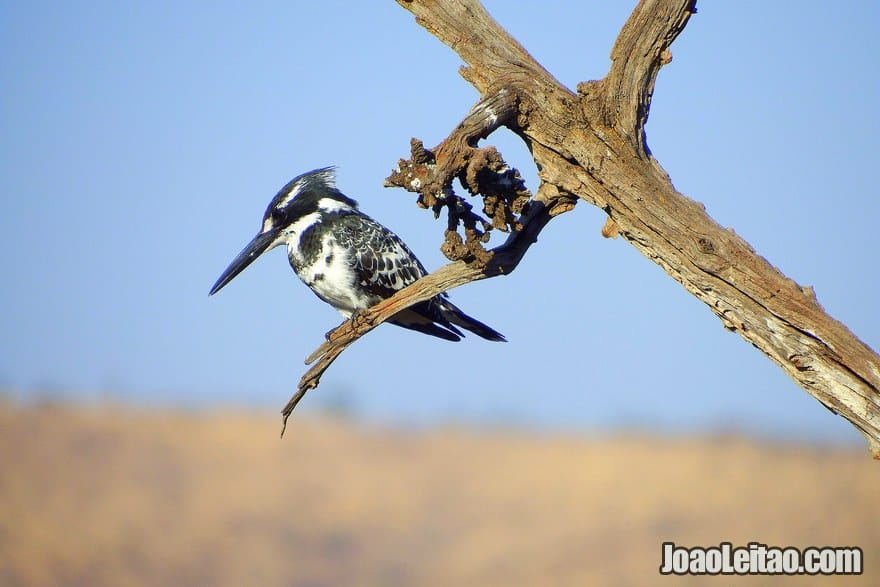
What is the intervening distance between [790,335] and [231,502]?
1936 centimetres

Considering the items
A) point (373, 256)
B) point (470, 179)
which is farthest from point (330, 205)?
point (470, 179)

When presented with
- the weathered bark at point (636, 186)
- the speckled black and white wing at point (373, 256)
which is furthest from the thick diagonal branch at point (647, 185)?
the speckled black and white wing at point (373, 256)

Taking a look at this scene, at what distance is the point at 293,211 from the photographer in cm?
777

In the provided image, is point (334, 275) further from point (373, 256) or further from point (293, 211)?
point (293, 211)

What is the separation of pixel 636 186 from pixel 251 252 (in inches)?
131

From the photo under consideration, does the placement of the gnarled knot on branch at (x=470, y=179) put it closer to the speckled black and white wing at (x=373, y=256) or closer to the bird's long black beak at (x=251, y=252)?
the speckled black and white wing at (x=373, y=256)

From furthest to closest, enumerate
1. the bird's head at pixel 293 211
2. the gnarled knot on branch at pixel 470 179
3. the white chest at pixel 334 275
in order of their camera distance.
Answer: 1. the bird's head at pixel 293 211
2. the white chest at pixel 334 275
3. the gnarled knot on branch at pixel 470 179

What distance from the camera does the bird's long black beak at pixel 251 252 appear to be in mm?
7859

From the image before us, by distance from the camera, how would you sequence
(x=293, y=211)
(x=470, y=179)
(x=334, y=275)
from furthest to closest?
(x=293, y=211)
(x=334, y=275)
(x=470, y=179)

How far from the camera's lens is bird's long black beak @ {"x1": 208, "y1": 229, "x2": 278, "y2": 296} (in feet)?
25.8

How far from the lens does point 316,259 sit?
7.57 metres

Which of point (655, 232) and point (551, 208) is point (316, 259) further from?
point (655, 232)

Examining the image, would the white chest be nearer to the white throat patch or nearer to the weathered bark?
the white throat patch

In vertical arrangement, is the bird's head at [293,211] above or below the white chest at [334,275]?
above
